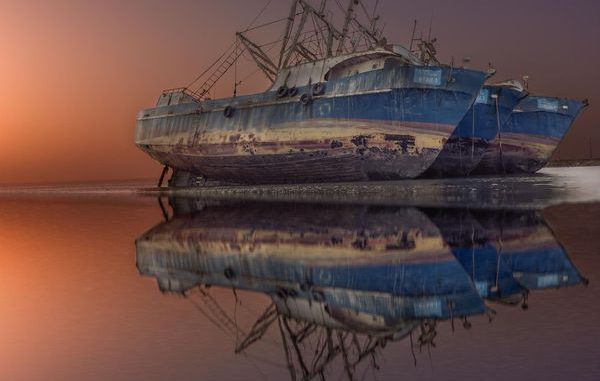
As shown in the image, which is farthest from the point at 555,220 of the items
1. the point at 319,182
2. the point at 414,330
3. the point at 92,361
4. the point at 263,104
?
the point at 263,104

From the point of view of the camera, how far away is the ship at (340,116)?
105 feet

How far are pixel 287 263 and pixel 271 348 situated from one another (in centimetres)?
491

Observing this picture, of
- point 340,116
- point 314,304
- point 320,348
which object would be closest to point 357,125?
point 340,116

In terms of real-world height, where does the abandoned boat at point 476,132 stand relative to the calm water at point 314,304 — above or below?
above

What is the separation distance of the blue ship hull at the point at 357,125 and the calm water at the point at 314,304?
1555 cm

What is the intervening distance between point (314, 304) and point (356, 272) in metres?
2.07

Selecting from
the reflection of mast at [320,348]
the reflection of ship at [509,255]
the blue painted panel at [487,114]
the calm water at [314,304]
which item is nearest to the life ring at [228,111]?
the blue painted panel at [487,114]

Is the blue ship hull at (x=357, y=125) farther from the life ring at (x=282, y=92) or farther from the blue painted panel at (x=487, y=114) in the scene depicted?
the blue painted panel at (x=487, y=114)

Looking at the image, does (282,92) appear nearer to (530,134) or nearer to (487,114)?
(487,114)

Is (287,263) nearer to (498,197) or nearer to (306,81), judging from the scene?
(498,197)

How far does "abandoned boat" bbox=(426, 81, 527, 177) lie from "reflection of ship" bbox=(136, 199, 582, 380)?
20757mm

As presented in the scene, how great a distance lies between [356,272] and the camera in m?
9.90

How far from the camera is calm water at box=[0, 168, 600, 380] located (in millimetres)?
5543

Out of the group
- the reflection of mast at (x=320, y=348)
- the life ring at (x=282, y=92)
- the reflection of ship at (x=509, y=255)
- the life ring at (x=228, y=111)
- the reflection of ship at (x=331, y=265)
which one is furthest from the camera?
the life ring at (x=228, y=111)
